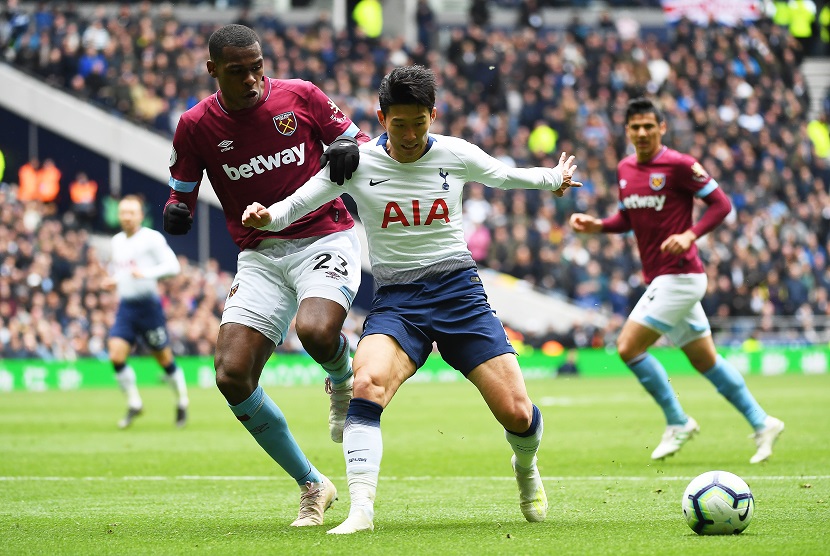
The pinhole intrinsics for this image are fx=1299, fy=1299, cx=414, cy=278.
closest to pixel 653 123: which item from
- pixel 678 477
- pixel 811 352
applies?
Result: pixel 678 477

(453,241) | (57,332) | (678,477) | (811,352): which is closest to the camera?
(453,241)

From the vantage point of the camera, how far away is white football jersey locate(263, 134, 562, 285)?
22.5 feet

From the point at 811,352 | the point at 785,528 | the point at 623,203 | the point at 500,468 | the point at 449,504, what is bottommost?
the point at 811,352

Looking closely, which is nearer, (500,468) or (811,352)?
(500,468)

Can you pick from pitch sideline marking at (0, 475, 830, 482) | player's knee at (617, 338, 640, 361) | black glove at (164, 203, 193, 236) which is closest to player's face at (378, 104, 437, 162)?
black glove at (164, 203, 193, 236)

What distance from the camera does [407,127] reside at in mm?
6633

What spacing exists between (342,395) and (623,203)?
423 cm

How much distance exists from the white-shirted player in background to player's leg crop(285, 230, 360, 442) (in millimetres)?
8125

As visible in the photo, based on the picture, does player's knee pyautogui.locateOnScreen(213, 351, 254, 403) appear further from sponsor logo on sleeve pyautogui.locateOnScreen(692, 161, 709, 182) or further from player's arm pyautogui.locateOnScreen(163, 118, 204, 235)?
sponsor logo on sleeve pyautogui.locateOnScreen(692, 161, 709, 182)

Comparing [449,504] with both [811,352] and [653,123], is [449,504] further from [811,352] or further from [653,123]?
[811,352]

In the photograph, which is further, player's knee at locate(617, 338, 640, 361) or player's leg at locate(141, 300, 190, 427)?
player's leg at locate(141, 300, 190, 427)

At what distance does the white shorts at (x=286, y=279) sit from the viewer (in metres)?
7.29

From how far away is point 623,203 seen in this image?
11.4 meters

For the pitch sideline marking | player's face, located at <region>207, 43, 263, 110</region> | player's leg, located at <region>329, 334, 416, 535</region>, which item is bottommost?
the pitch sideline marking
